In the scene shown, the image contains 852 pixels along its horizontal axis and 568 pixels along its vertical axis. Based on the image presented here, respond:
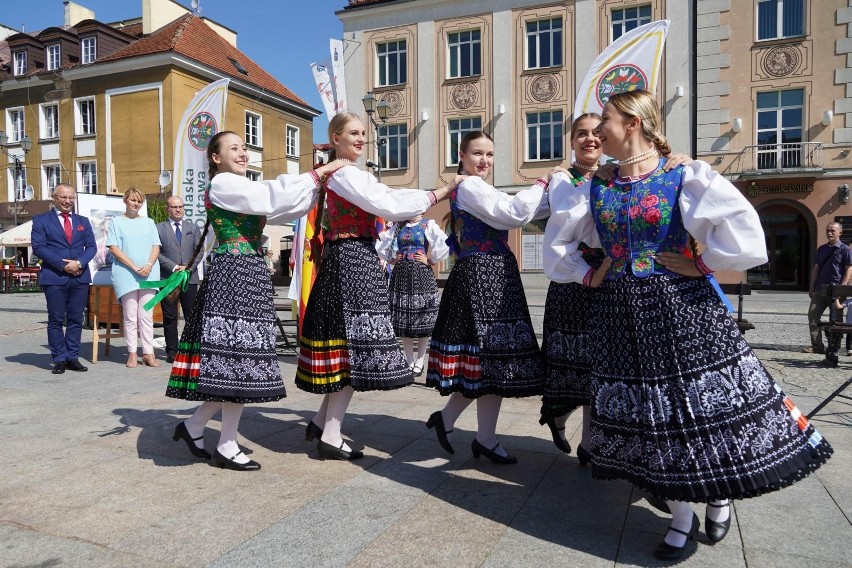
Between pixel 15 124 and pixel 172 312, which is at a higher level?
pixel 15 124

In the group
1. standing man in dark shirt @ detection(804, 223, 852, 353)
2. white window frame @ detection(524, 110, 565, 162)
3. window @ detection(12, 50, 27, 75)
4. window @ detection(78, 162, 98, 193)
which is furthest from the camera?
window @ detection(12, 50, 27, 75)

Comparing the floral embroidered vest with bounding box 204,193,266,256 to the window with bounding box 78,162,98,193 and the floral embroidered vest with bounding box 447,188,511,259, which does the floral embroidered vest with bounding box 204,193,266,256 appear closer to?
the floral embroidered vest with bounding box 447,188,511,259

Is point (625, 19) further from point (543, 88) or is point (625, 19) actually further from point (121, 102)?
point (121, 102)

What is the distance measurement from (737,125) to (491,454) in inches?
819

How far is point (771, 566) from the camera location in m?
2.48

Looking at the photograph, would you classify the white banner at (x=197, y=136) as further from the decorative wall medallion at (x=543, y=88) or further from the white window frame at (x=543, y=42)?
the white window frame at (x=543, y=42)

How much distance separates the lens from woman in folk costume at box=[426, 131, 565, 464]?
3.61 meters

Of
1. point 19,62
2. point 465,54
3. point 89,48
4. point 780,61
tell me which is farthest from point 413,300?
point 19,62

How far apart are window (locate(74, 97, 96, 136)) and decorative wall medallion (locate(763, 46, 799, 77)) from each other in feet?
88.9

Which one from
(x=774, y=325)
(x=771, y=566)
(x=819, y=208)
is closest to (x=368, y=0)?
(x=819, y=208)

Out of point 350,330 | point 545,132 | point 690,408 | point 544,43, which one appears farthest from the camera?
point 545,132

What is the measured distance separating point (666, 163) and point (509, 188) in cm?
2083

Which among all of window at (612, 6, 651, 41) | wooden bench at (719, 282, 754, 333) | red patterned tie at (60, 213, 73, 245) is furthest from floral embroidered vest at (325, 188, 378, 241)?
window at (612, 6, 651, 41)

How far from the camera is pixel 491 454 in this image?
379 centimetres
